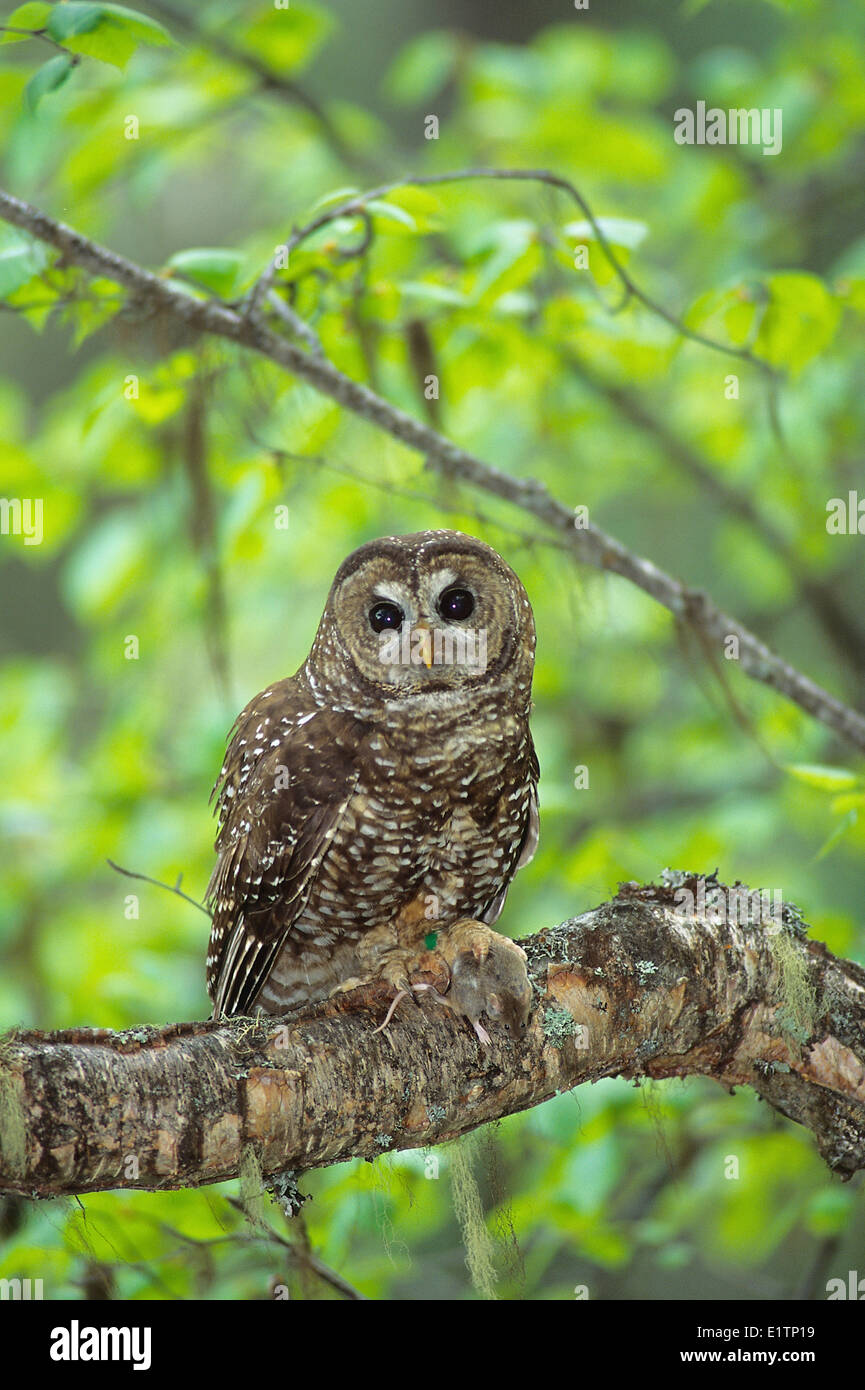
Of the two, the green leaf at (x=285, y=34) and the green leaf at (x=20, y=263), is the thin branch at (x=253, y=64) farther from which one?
the green leaf at (x=20, y=263)

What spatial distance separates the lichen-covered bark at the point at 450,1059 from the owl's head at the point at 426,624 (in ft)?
1.53

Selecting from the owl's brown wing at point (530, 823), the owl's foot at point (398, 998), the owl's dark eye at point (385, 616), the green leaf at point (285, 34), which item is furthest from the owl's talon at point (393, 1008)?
the green leaf at point (285, 34)

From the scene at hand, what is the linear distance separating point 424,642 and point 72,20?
105cm

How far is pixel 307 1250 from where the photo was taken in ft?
5.95

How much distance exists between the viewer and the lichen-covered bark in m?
1.42

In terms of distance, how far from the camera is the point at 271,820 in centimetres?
189

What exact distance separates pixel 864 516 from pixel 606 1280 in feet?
8.91

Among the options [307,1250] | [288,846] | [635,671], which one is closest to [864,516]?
[635,671]

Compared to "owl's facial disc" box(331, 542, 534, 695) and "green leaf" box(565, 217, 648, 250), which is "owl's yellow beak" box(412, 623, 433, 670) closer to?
"owl's facial disc" box(331, 542, 534, 695)

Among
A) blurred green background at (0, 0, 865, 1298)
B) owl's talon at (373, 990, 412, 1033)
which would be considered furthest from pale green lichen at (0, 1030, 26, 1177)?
owl's talon at (373, 990, 412, 1033)

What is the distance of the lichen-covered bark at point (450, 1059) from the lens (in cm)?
142

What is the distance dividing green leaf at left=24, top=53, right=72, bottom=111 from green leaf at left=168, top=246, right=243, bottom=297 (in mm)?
420

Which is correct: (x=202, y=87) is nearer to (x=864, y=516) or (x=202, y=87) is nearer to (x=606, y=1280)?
(x=864, y=516)

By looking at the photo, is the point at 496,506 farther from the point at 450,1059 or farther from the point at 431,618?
the point at 450,1059
